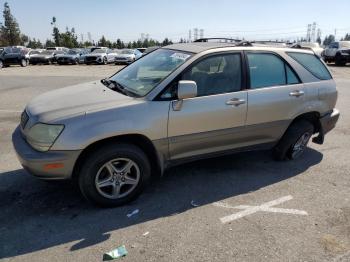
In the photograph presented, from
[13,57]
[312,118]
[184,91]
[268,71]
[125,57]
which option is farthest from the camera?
[125,57]

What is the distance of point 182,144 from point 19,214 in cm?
189

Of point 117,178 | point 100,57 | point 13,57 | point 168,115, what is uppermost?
point 168,115

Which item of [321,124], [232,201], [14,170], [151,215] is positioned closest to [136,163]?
[151,215]

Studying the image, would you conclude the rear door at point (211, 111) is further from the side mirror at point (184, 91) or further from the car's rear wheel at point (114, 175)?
the car's rear wheel at point (114, 175)

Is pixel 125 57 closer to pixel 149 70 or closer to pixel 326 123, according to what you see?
pixel 326 123

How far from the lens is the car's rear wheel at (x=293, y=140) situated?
5135mm

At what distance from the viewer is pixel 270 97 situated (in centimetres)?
467

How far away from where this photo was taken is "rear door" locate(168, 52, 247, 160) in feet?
13.4

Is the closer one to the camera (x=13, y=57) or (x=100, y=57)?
(x=13, y=57)

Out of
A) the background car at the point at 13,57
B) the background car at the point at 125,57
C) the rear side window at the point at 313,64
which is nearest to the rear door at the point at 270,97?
the rear side window at the point at 313,64

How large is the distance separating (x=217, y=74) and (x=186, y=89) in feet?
2.17

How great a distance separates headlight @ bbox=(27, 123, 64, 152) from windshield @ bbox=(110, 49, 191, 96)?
3.29 ft

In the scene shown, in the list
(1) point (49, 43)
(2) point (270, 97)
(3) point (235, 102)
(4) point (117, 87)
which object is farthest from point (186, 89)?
(1) point (49, 43)

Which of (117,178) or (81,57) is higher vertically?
(117,178)
